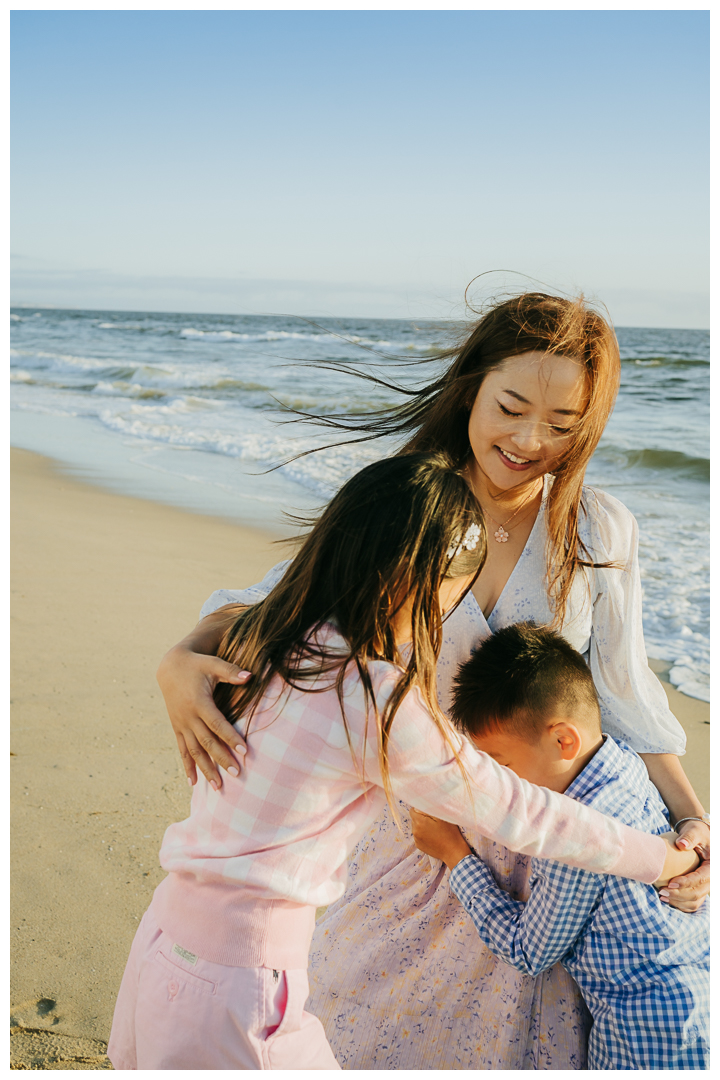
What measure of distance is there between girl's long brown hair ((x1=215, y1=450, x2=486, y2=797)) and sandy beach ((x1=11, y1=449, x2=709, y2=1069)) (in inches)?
48.8

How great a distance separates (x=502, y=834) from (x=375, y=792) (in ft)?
0.73

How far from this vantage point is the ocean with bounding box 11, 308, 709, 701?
16.7 feet

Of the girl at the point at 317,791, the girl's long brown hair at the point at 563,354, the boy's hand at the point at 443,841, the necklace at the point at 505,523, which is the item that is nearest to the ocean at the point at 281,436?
the girl's long brown hair at the point at 563,354

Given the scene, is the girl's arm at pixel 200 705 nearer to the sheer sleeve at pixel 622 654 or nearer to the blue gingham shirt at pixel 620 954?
the blue gingham shirt at pixel 620 954

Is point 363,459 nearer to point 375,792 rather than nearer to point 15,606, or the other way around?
point 15,606

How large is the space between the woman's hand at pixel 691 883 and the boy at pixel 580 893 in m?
0.02

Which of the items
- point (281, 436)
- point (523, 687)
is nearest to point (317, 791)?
point (523, 687)

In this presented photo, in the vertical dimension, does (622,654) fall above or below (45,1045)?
above

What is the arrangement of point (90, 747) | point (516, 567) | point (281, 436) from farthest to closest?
point (281, 436) < point (90, 747) < point (516, 567)

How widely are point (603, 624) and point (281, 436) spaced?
861 cm

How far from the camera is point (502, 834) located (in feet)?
4.50

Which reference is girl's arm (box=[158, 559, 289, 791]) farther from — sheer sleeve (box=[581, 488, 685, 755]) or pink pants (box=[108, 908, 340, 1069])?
sheer sleeve (box=[581, 488, 685, 755])

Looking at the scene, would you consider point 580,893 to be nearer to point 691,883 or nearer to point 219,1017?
point 691,883

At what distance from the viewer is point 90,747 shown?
327 centimetres
